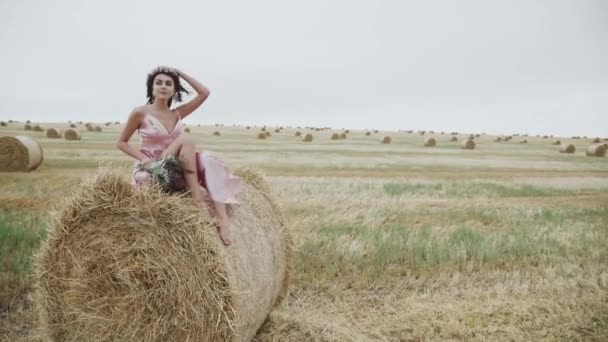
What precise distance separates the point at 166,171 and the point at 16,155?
13.3 meters

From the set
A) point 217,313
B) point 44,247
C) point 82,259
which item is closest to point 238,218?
point 217,313

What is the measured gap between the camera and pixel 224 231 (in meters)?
4.05

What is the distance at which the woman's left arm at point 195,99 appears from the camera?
4.68m

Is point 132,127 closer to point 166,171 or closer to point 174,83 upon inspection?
point 174,83

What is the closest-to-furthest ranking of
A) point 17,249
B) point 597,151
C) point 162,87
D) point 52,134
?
A: point 162,87
point 17,249
point 597,151
point 52,134

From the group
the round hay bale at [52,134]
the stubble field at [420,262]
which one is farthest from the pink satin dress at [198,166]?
the round hay bale at [52,134]

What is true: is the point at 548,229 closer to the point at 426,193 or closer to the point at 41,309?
the point at 426,193

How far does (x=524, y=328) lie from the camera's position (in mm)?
4969

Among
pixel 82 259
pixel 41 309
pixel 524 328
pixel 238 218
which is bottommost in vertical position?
pixel 524 328

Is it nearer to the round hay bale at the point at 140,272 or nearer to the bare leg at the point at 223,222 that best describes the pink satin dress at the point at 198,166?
the bare leg at the point at 223,222

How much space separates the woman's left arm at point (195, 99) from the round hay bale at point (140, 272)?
106cm

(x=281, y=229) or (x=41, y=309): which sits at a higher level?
(x=281, y=229)

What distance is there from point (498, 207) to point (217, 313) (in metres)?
8.47

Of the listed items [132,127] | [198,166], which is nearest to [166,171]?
[198,166]
